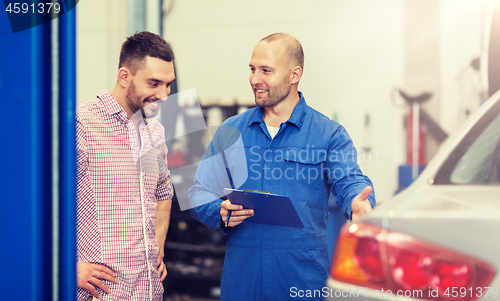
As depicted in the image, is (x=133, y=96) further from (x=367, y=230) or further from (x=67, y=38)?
(x=367, y=230)

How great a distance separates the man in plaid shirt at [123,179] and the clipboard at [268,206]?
0.39 m

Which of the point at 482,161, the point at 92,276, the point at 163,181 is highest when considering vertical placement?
the point at 482,161

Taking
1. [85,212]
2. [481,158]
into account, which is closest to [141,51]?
[85,212]

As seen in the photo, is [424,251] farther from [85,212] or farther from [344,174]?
[85,212]

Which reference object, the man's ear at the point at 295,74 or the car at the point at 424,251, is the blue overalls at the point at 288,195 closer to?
the man's ear at the point at 295,74

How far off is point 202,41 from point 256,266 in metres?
2.47

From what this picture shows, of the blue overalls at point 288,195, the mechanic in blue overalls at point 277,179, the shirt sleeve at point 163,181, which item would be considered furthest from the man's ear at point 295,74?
the shirt sleeve at point 163,181

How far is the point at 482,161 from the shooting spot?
46.4 inches

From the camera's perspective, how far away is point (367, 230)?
81 centimetres

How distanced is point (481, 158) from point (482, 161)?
0.04 ft

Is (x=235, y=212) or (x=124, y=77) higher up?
(x=124, y=77)

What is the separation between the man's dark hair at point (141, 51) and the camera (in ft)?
5.52

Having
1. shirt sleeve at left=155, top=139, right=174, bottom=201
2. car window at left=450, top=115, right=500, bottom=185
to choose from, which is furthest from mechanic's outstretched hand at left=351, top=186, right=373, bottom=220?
shirt sleeve at left=155, top=139, right=174, bottom=201

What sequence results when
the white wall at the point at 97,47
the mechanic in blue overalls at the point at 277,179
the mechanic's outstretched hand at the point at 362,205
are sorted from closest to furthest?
the mechanic's outstretched hand at the point at 362,205 < the mechanic in blue overalls at the point at 277,179 < the white wall at the point at 97,47
